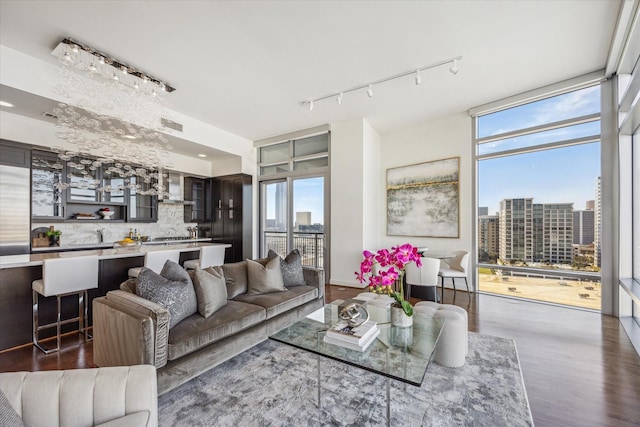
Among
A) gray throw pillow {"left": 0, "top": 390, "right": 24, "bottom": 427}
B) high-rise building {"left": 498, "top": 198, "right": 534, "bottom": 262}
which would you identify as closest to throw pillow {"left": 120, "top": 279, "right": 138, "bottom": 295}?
gray throw pillow {"left": 0, "top": 390, "right": 24, "bottom": 427}

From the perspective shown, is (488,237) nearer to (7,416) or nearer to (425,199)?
(425,199)

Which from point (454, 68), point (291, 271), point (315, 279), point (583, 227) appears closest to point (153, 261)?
point (291, 271)

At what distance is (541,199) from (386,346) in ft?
13.2

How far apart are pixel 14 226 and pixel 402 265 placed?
4921mm

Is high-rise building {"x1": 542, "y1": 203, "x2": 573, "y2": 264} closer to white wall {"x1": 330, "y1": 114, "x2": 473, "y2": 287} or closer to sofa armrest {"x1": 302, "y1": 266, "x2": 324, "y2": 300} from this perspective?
white wall {"x1": 330, "y1": 114, "x2": 473, "y2": 287}

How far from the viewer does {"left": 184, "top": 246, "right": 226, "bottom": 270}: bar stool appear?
4262 millimetres

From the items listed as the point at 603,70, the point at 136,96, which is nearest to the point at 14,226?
the point at 136,96

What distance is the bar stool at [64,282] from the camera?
2627mm

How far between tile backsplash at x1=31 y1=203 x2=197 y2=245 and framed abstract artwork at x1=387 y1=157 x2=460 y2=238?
4.99m

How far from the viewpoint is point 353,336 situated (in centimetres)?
183

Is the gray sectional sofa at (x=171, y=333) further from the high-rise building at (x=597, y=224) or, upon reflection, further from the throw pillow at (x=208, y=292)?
the high-rise building at (x=597, y=224)

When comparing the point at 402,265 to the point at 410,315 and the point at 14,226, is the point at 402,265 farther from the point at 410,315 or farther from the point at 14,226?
the point at 14,226

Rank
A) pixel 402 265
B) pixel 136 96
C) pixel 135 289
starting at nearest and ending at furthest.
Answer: pixel 402 265 → pixel 135 289 → pixel 136 96

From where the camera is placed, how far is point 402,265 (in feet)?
6.79
